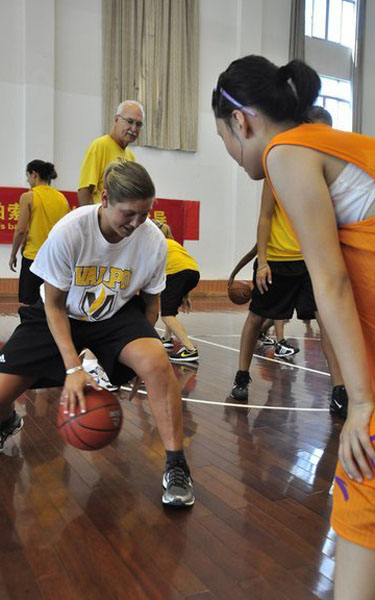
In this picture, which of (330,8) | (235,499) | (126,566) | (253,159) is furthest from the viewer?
(330,8)

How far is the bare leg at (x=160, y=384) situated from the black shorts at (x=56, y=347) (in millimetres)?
76

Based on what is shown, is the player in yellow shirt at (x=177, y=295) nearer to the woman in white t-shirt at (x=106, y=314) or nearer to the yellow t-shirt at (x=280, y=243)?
the yellow t-shirt at (x=280, y=243)

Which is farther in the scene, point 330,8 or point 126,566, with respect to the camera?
point 330,8

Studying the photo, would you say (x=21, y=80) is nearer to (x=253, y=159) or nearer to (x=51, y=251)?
(x=51, y=251)

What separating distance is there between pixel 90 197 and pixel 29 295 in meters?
1.52

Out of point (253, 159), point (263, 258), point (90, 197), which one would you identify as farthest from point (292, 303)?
point (253, 159)

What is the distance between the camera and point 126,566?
62.0 inches

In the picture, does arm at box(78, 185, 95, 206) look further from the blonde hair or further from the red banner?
the red banner

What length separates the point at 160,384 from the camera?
6.64 feet

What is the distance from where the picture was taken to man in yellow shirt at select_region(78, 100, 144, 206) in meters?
3.33

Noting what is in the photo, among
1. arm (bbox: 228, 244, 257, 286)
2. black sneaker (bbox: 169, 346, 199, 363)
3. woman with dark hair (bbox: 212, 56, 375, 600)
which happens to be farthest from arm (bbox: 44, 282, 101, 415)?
black sneaker (bbox: 169, 346, 199, 363)

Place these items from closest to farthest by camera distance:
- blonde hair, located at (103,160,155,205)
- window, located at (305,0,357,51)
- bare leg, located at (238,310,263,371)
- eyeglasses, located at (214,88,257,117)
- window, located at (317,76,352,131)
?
eyeglasses, located at (214,88,257,117) < blonde hair, located at (103,160,155,205) < bare leg, located at (238,310,263,371) < window, located at (305,0,357,51) < window, located at (317,76,352,131)

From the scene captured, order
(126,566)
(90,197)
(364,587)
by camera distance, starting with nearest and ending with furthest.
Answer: (364,587) → (126,566) → (90,197)

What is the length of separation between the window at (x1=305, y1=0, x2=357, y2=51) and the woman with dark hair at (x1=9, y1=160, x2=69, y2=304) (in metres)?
9.23
